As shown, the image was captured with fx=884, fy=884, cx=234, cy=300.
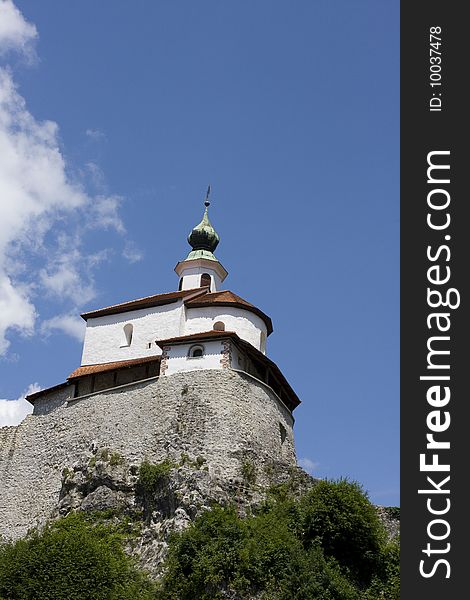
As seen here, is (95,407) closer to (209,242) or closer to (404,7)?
(209,242)

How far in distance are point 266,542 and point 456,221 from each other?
18.0 m

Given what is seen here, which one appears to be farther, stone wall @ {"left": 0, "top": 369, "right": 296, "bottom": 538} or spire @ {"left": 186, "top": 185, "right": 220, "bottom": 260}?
spire @ {"left": 186, "top": 185, "right": 220, "bottom": 260}

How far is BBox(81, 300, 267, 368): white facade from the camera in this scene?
1745 inches

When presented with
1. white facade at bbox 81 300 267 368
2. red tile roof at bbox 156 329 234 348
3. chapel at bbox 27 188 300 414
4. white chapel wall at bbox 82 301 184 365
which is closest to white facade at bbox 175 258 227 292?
chapel at bbox 27 188 300 414

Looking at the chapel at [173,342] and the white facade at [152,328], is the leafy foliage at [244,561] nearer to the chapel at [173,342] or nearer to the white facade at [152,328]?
the chapel at [173,342]

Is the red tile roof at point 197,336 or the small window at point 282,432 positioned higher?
the red tile roof at point 197,336

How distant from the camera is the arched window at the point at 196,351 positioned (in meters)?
41.9

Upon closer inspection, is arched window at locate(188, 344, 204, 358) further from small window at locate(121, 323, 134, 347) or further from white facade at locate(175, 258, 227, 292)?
white facade at locate(175, 258, 227, 292)

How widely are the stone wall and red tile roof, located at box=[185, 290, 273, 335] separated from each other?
177 inches

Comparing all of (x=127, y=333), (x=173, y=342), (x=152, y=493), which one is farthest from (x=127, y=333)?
(x=152, y=493)

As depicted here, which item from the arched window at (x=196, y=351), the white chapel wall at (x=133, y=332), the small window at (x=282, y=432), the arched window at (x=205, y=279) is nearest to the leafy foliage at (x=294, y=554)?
the small window at (x=282, y=432)

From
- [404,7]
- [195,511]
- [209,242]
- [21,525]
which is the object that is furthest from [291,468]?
[404,7]

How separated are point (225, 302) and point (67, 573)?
17237mm

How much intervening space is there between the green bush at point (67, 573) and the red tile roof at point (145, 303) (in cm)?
1515
